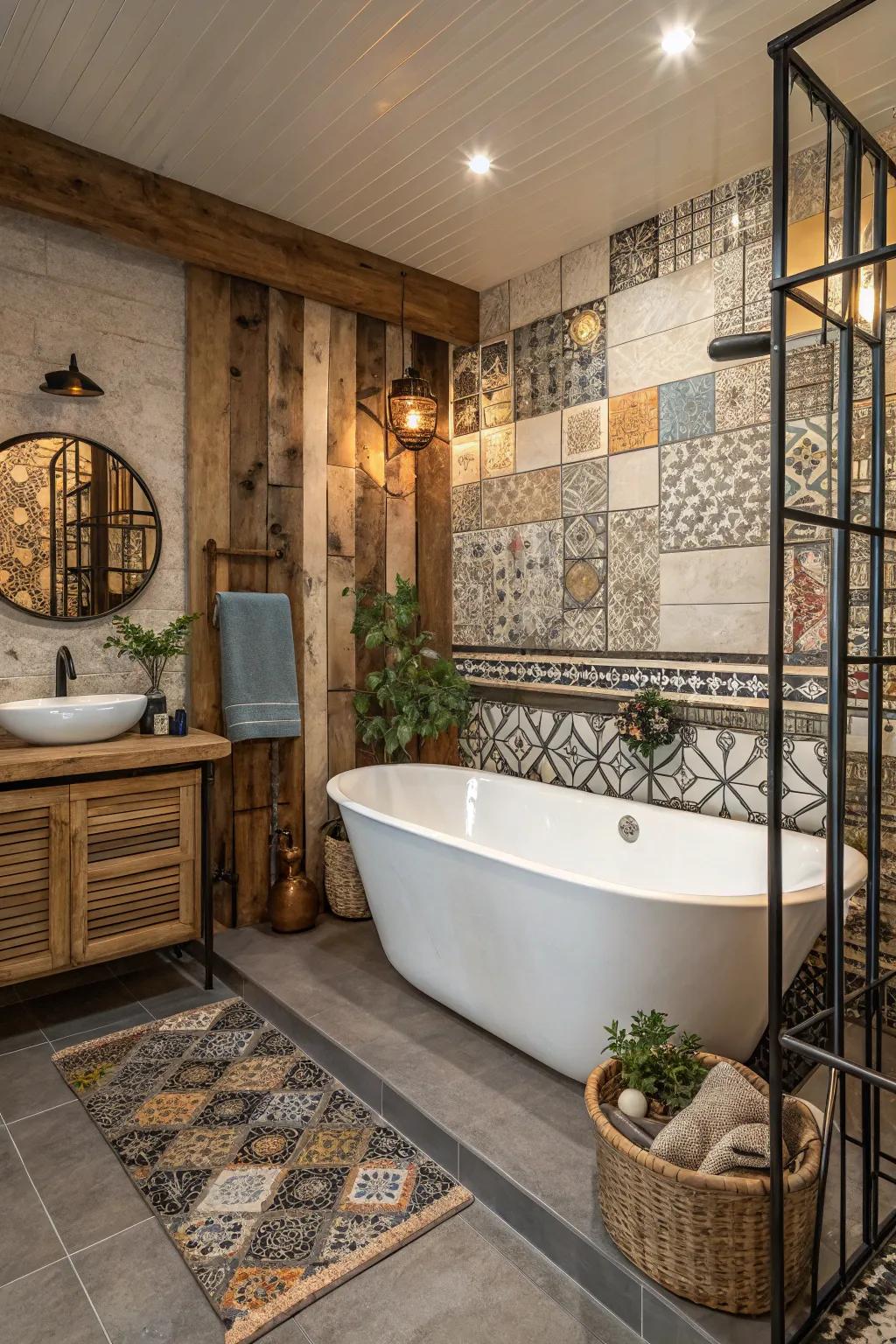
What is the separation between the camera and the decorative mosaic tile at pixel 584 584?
132 inches

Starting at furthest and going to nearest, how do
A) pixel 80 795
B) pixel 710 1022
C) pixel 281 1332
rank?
pixel 80 795
pixel 710 1022
pixel 281 1332

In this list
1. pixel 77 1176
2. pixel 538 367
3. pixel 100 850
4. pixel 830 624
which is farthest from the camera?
pixel 538 367

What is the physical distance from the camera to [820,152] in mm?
2703

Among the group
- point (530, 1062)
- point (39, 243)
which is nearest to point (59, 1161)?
point (530, 1062)

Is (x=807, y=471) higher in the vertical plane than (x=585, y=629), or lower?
higher

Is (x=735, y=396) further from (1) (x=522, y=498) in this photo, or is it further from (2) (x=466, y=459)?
(2) (x=466, y=459)

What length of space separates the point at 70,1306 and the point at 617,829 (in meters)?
1.96

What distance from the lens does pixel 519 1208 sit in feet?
5.97

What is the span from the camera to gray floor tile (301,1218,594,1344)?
1.57m

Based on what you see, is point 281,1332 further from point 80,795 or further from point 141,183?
point 141,183

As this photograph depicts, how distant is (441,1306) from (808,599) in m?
2.16

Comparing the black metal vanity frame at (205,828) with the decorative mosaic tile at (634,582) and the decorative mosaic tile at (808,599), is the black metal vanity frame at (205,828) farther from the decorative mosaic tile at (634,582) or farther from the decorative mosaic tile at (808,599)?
the decorative mosaic tile at (808,599)

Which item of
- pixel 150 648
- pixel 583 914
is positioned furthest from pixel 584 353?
pixel 583 914

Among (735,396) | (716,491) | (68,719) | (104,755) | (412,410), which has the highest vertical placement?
(412,410)
